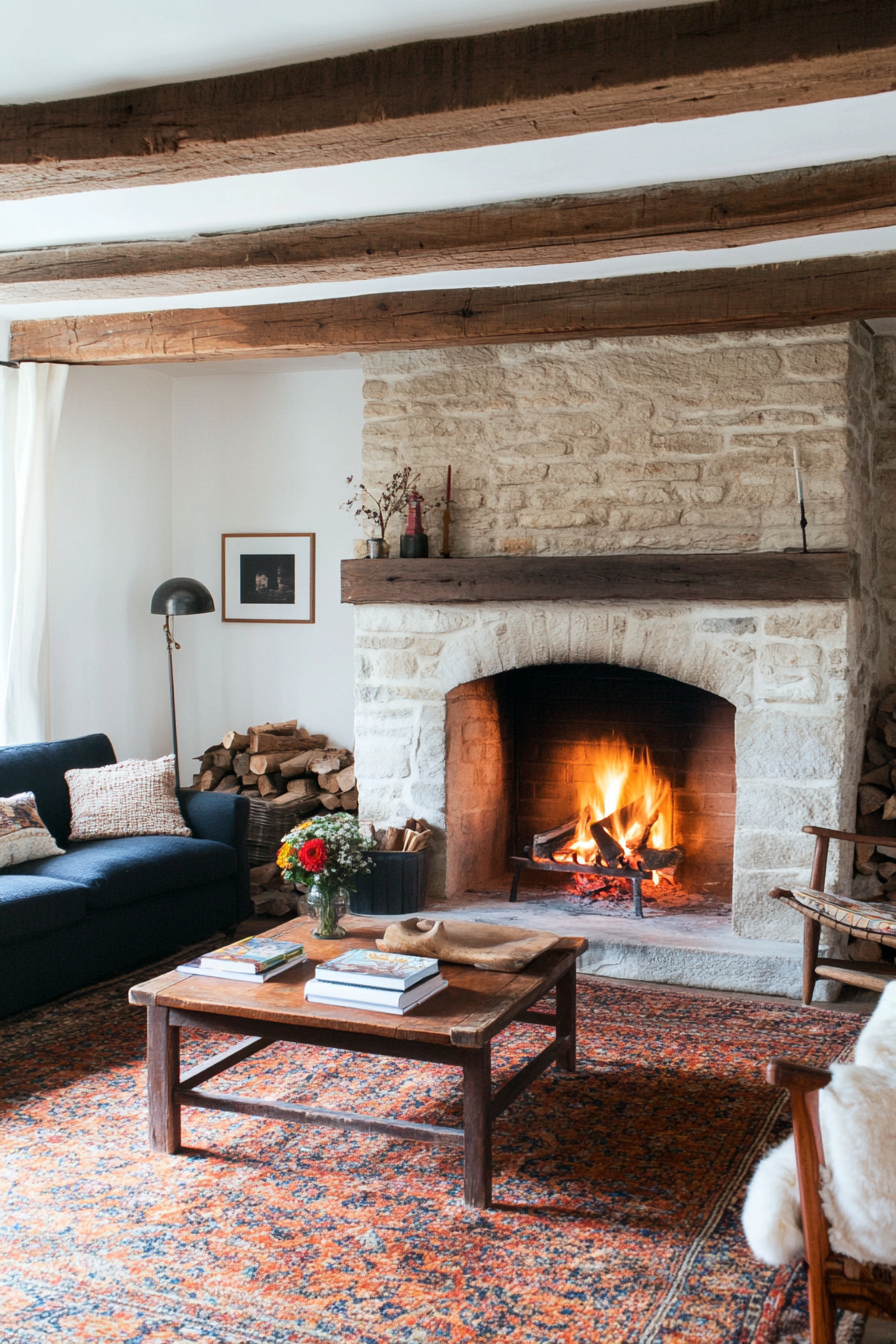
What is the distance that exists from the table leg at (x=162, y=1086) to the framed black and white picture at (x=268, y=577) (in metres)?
3.27

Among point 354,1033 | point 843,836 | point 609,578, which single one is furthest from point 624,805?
point 354,1033

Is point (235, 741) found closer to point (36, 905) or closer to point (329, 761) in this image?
point (329, 761)

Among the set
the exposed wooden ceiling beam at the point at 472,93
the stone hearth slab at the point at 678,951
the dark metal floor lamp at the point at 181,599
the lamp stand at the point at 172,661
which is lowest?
the stone hearth slab at the point at 678,951

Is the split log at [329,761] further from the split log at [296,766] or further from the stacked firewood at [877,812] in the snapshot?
the stacked firewood at [877,812]

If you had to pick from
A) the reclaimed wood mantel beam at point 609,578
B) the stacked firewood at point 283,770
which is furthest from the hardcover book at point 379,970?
the stacked firewood at point 283,770

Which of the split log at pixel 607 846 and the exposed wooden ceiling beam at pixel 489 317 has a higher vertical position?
the exposed wooden ceiling beam at pixel 489 317

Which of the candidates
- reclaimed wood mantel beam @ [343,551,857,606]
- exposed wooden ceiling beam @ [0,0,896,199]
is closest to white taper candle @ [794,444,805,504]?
reclaimed wood mantel beam @ [343,551,857,606]

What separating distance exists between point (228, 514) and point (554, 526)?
2.16 metres

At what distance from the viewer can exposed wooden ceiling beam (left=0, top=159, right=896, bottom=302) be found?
320 centimetres

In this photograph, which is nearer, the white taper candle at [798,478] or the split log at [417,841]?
the white taper candle at [798,478]

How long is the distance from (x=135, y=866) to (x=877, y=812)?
9.44 feet

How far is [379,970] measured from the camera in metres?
2.93

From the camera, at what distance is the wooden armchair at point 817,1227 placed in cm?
192

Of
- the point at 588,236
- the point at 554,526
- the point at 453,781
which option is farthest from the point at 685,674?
the point at 588,236
